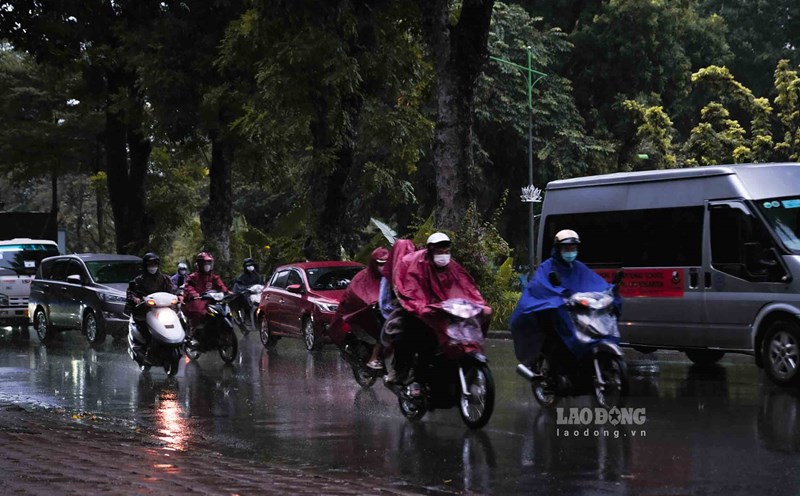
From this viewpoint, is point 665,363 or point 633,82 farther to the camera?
point 633,82

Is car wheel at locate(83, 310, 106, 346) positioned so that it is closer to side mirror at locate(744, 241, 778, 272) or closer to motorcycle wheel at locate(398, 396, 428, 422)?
motorcycle wheel at locate(398, 396, 428, 422)

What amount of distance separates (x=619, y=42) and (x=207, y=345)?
110 ft

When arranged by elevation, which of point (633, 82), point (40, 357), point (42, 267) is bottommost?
point (40, 357)

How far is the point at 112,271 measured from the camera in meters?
25.5

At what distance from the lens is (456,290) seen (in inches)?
450

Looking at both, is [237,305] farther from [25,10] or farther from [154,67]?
[25,10]

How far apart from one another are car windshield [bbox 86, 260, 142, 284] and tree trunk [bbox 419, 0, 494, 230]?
254 inches

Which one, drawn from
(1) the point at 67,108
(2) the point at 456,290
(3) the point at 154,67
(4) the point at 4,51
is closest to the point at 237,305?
(3) the point at 154,67

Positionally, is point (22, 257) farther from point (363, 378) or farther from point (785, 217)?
point (785, 217)

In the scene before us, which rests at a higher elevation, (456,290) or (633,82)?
(633,82)

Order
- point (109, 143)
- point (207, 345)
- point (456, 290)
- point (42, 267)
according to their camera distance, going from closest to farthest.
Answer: point (456, 290) → point (207, 345) → point (42, 267) → point (109, 143)

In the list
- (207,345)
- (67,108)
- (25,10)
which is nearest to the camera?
(25,10)

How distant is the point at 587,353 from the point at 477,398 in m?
1.21

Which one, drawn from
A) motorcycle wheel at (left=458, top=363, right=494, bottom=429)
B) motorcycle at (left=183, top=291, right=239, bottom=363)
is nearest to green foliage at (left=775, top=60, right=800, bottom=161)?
motorcycle at (left=183, top=291, right=239, bottom=363)
